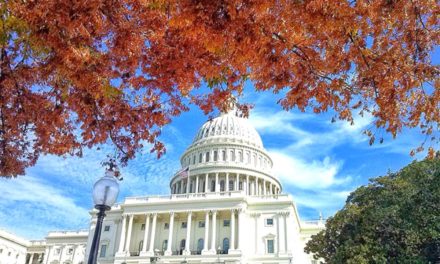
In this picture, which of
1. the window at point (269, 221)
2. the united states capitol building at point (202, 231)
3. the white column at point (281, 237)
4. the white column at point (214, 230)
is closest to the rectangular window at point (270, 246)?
the united states capitol building at point (202, 231)

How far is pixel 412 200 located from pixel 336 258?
21.6 feet

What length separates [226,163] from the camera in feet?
243

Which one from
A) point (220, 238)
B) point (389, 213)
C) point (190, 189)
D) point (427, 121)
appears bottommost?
point (427, 121)

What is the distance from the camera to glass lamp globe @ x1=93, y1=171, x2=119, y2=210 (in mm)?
7250

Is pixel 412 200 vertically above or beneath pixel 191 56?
above

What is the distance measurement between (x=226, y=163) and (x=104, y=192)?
67.0 meters

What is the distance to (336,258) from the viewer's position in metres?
27.2

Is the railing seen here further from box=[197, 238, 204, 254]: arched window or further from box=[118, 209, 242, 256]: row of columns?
box=[197, 238, 204, 254]: arched window

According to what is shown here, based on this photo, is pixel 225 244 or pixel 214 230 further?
pixel 225 244

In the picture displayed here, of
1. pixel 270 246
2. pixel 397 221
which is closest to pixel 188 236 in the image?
pixel 270 246

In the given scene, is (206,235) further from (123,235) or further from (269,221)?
(123,235)

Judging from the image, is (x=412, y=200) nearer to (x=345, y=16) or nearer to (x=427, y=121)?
(x=427, y=121)

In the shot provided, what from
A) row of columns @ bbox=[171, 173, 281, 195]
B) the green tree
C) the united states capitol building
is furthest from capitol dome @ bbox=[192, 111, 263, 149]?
the green tree

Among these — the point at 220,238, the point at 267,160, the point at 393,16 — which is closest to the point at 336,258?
the point at 393,16
